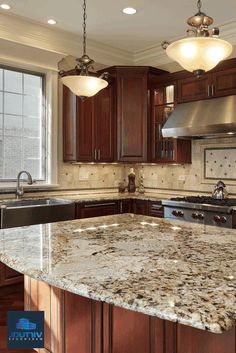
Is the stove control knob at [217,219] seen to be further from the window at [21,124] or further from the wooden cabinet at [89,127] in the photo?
the window at [21,124]

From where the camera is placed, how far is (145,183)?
530cm

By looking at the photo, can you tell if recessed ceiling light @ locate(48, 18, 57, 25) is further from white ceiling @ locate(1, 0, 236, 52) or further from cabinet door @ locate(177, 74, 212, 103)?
cabinet door @ locate(177, 74, 212, 103)

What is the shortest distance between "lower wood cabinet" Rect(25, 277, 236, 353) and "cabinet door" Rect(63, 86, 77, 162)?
9.36 ft

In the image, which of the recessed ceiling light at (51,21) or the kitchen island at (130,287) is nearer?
the kitchen island at (130,287)

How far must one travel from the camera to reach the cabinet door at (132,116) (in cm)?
471

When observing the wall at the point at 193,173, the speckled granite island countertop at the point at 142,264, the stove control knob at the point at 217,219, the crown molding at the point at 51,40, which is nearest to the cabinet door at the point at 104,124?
the crown molding at the point at 51,40

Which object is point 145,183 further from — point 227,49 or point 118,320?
point 118,320

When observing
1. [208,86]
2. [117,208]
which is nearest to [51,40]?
[208,86]

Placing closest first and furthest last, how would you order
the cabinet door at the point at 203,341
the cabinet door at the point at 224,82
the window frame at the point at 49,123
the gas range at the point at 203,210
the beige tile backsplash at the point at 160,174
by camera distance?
the cabinet door at the point at 203,341, the gas range at the point at 203,210, the cabinet door at the point at 224,82, the beige tile backsplash at the point at 160,174, the window frame at the point at 49,123

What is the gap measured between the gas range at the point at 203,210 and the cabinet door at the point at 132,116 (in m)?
0.98

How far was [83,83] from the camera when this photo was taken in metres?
2.38

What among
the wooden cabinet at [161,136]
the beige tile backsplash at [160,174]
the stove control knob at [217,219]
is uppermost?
the wooden cabinet at [161,136]

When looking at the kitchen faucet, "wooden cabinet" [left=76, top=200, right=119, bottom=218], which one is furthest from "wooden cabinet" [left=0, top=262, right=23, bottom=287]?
"wooden cabinet" [left=76, top=200, right=119, bottom=218]

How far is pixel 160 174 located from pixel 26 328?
366cm
